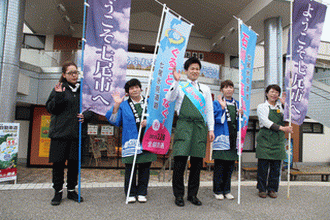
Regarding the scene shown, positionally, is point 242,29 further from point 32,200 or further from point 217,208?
point 32,200

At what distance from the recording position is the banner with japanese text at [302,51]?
412cm

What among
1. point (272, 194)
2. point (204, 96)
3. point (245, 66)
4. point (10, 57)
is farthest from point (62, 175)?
point (10, 57)

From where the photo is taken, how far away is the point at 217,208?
9.45ft

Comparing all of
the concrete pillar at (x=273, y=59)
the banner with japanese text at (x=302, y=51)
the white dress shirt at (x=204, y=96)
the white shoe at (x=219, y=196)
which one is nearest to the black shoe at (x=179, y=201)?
the white shoe at (x=219, y=196)

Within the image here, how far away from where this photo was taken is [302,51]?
4.37 metres

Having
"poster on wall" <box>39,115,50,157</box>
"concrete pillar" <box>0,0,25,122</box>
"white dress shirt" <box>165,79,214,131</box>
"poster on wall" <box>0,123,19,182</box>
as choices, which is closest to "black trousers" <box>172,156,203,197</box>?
"white dress shirt" <box>165,79,214,131</box>

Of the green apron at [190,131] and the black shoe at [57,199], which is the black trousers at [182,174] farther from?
the black shoe at [57,199]

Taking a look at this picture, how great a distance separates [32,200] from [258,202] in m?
3.09

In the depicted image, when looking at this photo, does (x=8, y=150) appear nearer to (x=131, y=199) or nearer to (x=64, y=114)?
(x=64, y=114)

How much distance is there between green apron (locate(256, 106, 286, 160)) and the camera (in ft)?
11.7

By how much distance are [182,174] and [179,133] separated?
561 mm

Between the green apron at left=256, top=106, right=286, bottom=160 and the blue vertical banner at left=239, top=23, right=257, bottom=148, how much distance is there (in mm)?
315

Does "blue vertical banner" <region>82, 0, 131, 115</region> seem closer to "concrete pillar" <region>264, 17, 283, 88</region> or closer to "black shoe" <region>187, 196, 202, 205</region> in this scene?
"black shoe" <region>187, 196, 202, 205</region>

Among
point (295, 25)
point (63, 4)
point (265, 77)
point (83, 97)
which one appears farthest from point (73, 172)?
point (63, 4)
